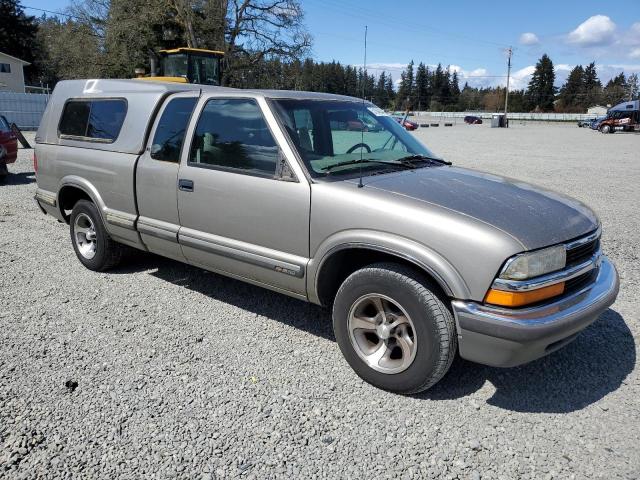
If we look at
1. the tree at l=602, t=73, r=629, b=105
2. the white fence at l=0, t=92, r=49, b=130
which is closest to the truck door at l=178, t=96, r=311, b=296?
→ the white fence at l=0, t=92, r=49, b=130

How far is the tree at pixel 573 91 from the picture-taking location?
392 ft

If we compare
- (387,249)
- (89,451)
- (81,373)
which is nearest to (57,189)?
(81,373)

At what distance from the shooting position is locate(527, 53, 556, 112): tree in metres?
121

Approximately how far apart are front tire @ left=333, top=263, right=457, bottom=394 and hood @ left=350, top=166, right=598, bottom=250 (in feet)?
1.69

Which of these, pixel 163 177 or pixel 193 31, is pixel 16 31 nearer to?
pixel 193 31

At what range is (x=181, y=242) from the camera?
14.0 ft

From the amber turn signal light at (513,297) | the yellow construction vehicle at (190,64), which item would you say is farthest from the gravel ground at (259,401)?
the yellow construction vehicle at (190,64)

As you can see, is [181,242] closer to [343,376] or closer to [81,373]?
[81,373]

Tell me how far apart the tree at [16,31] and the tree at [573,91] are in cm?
10812

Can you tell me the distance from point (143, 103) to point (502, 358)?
3.74 metres

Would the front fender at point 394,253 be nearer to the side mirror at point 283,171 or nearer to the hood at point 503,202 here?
the hood at point 503,202

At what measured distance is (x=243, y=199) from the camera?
3.75 metres

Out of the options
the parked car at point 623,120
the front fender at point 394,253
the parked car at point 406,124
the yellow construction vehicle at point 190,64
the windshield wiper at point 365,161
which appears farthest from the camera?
the parked car at point 623,120

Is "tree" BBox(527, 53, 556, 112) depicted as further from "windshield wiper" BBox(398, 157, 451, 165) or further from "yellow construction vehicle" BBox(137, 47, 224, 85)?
"windshield wiper" BBox(398, 157, 451, 165)
